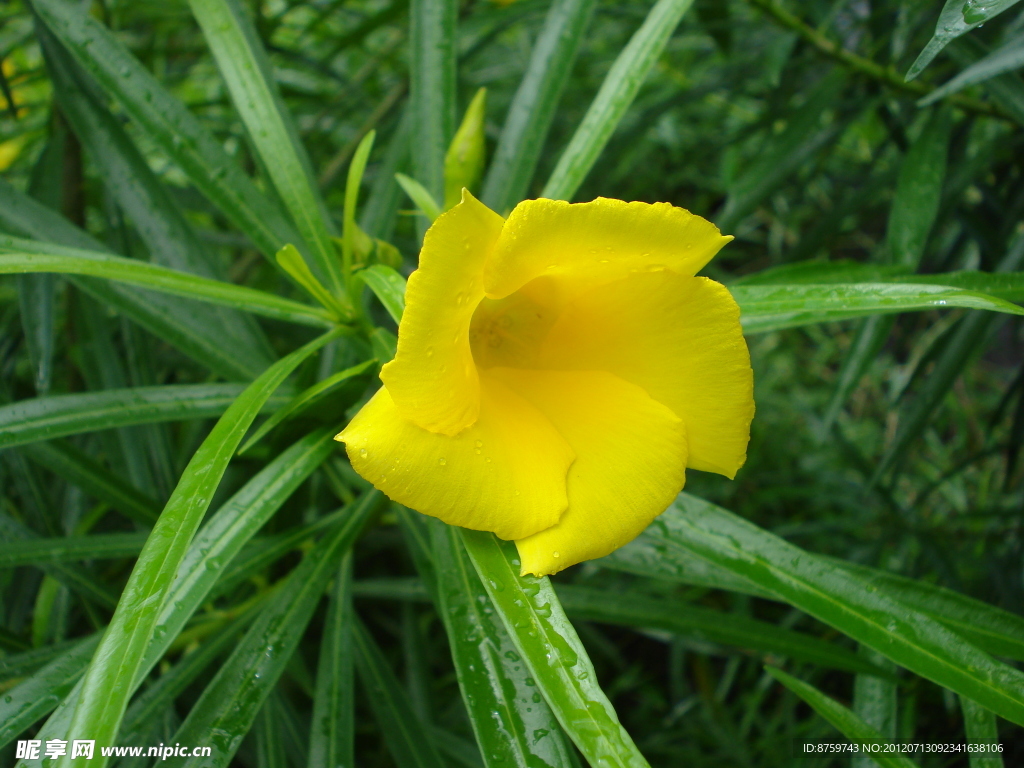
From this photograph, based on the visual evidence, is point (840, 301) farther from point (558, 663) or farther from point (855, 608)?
point (558, 663)

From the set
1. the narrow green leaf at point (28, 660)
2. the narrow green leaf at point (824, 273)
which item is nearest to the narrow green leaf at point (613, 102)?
the narrow green leaf at point (824, 273)

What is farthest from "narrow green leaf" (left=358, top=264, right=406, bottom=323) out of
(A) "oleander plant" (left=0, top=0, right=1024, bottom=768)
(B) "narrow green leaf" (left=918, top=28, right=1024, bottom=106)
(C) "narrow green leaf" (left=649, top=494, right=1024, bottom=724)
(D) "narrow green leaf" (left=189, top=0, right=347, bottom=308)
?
(B) "narrow green leaf" (left=918, top=28, right=1024, bottom=106)

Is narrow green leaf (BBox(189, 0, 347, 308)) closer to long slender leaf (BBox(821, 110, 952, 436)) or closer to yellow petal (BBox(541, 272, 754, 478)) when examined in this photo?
yellow petal (BBox(541, 272, 754, 478))

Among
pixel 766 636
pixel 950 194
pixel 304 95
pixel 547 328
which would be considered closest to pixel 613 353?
pixel 547 328

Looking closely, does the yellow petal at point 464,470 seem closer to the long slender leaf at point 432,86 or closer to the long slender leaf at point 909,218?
the long slender leaf at point 432,86

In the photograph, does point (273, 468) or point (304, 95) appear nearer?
point (273, 468)

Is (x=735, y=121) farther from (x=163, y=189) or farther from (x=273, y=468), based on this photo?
(x=273, y=468)
